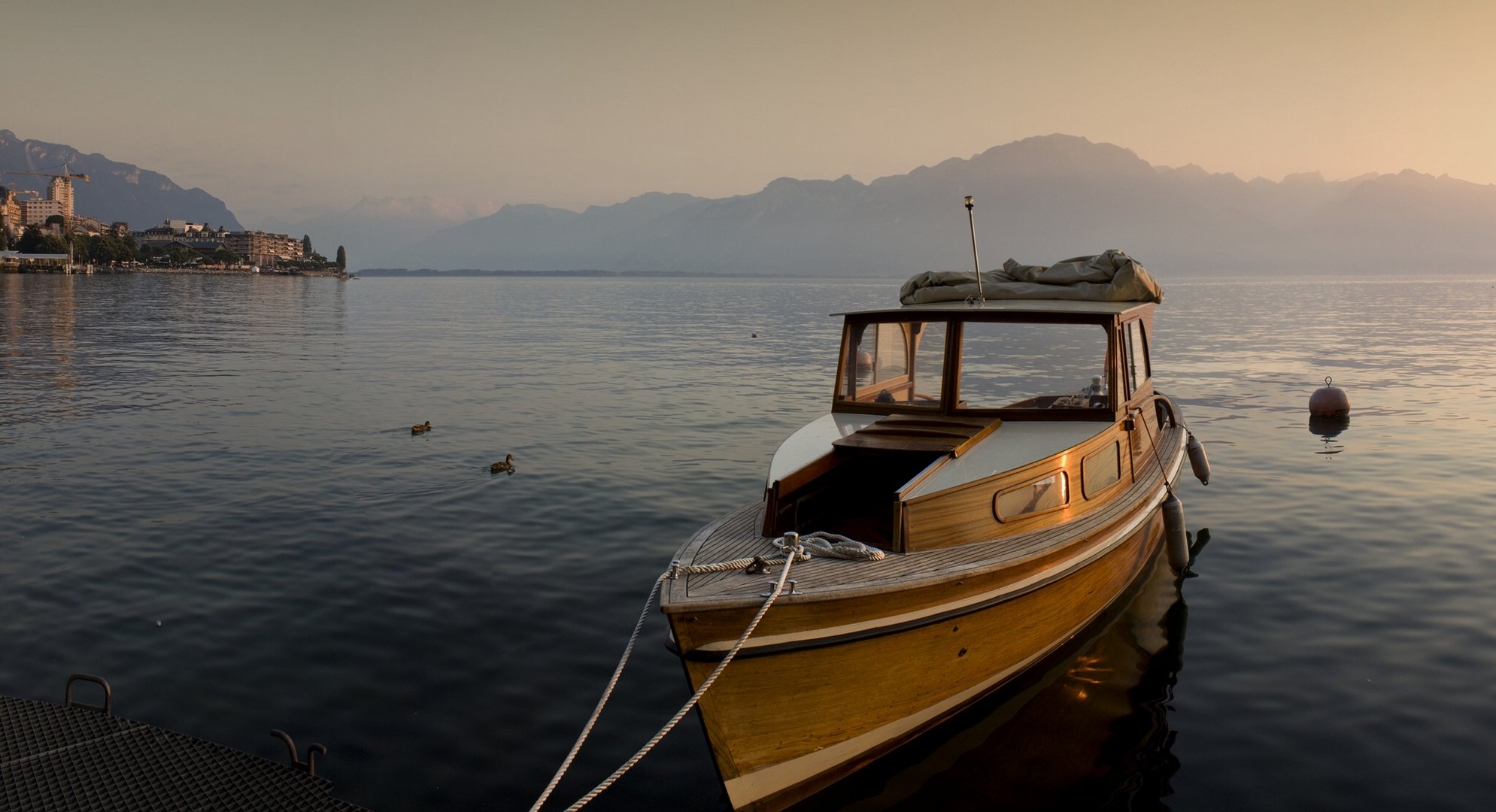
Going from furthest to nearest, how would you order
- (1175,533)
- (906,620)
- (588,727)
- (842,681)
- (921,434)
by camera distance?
1. (1175,533)
2. (921,434)
3. (906,620)
4. (842,681)
5. (588,727)

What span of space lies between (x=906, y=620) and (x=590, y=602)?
526 centimetres

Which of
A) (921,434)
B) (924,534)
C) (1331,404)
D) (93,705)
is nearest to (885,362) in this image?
(921,434)

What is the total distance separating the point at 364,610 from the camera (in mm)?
11438

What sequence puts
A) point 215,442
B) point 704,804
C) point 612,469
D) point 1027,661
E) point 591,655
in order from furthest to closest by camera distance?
point 215,442 < point 612,469 < point 591,655 < point 1027,661 < point 704,804

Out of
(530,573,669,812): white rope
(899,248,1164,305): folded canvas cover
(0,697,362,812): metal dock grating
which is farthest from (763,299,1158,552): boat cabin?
(0,697,362,812): metal dock grating

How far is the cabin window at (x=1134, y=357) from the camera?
38.3 ft

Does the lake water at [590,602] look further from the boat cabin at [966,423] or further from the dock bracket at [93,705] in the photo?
the boat cabin at [966,423]

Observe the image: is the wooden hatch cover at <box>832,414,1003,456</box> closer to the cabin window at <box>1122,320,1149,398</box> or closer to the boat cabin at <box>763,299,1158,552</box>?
the boat cabin at <box>763,299,1158,552</box>

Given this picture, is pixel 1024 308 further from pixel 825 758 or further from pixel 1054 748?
pixel 825 758

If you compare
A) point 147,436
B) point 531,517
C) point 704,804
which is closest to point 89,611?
point 531,517

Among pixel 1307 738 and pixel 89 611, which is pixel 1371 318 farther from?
pixel 89 611

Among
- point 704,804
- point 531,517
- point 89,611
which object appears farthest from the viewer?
point 531,517

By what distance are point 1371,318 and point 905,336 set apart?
77913 millimetres

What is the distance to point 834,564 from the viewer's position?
789cm
